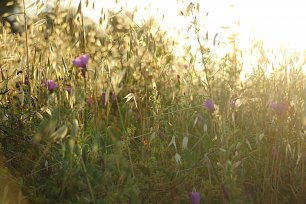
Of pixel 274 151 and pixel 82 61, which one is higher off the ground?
pixel 82 61

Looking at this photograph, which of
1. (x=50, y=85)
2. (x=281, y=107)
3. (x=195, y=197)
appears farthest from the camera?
(x=50, y=85)

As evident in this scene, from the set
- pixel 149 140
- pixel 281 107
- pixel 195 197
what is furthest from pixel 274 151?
pixel 149 140

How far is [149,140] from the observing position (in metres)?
2.23

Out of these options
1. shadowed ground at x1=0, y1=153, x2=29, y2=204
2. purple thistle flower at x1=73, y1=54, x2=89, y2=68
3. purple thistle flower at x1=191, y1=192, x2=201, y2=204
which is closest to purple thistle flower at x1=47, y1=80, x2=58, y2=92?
purple thistle flower at x1=73, y1=54, x2=89, y2=68

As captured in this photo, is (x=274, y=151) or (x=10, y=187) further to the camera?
(x=274, y=151)

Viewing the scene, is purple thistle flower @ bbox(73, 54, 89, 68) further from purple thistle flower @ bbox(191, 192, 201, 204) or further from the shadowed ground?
purple thistle flower @ bbox(191, 192, 201, 204)

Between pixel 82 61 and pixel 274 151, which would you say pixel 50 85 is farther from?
pixel 274 151

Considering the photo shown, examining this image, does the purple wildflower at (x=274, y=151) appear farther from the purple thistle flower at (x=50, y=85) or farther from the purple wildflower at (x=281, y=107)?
the purple thistle flower at (x=50, y=85)

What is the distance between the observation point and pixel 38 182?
6.23ft

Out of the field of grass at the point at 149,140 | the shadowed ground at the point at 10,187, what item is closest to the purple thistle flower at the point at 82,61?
the field of grass at the point at 149,140

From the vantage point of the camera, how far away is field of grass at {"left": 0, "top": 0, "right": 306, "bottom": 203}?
177cm

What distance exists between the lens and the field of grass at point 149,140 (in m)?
1.77

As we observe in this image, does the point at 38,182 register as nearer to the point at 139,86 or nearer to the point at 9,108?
the point at 9,108

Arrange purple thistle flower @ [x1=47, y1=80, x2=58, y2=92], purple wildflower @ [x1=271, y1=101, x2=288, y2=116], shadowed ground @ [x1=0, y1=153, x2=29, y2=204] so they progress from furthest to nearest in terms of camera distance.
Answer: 1. purple thistle flower @ [x1=47, y1=80, x2=58, y2=92]
2. purple wildflower @ [x1=271, y1=101, x2=288, y2=116]
3. shadowed ground @ [x1=0, y1=153, x2=29, y2=204]
